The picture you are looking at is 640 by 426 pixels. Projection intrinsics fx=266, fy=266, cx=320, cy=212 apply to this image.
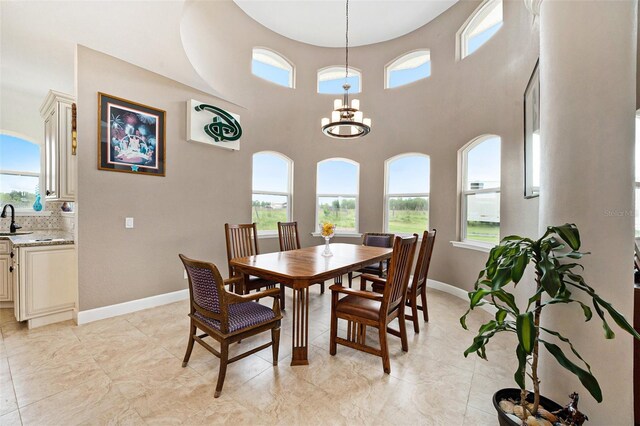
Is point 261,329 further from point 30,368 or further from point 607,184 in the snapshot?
point 607,184

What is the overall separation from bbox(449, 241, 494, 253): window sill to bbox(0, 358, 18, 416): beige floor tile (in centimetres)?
452

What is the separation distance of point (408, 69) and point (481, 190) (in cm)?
266

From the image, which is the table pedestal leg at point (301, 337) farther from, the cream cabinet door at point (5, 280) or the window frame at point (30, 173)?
the window frame at point (30, 173)

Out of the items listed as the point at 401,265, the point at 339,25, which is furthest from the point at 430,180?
the point at 339,25

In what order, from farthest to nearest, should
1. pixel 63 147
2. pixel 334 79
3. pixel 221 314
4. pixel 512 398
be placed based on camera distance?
pixel 334 79
pixel 63 147
pixel 221 314
pixel 512 398

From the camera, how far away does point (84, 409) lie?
167 centimetres

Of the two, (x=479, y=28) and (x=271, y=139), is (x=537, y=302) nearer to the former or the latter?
(x=479, y=28)

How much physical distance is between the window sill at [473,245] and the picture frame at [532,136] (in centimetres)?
108

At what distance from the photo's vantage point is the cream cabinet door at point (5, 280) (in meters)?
3.10

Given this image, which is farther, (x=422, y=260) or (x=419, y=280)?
(x=419, y=280)

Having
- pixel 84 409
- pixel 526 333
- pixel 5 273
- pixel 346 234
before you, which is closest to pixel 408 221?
pixel 346 234

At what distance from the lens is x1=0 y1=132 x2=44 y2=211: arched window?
407 centimetres

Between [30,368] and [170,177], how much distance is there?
228 cm

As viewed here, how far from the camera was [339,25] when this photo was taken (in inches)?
182
